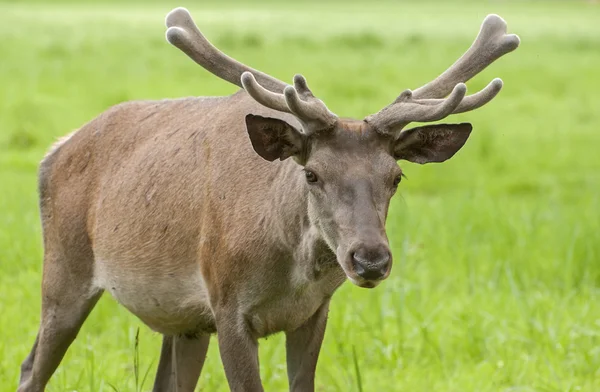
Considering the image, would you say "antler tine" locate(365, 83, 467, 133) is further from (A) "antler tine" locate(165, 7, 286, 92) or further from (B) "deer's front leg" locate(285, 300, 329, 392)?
(B) "deer's front leg" locate(285, 300, 329, 392)

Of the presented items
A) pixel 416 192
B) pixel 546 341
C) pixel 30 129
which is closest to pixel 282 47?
pixel 30 129

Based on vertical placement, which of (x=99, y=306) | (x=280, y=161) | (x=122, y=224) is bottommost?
(x=99, y=306)

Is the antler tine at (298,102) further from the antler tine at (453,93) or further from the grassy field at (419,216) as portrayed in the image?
the grassy field at (419,216)

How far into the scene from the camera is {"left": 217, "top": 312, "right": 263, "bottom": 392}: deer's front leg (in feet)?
15.1

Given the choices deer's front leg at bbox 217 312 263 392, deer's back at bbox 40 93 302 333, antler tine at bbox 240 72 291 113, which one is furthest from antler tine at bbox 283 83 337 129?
deer's front leg at bbox 217 312 263 392

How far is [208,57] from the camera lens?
491 cm

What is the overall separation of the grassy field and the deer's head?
1003mm

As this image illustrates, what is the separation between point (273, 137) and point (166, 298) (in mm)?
1013

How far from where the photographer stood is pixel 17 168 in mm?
12461

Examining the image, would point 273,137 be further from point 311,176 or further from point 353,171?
point 353,171

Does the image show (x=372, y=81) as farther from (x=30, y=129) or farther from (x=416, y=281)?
(x=416, y=281)

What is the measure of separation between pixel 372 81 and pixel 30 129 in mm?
6245

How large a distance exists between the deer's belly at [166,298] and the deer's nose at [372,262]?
1.07 meters

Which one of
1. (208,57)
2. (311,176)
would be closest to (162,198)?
(208,57)
